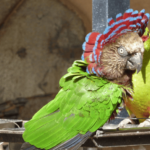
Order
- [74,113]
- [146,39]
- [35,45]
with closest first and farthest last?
1. [74,113]
2. [146,39]
3. [35,45]

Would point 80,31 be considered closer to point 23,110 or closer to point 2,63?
point 2,63

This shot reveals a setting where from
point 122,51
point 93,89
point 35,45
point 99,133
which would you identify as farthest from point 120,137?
point 35,45

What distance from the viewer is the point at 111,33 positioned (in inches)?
31.3

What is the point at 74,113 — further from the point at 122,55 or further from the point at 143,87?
the point at 143,87

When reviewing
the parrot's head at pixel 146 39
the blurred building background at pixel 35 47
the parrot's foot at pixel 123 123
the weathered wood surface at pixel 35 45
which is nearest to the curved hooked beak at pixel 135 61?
the parrot's head at pixel 146 39

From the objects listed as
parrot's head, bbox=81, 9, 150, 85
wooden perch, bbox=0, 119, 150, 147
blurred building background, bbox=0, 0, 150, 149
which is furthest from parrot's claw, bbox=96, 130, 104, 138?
blurred building background, bbox=0, 0, 150, 149

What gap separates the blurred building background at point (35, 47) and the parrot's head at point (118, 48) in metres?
1.76

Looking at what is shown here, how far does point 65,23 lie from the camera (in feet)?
8.97

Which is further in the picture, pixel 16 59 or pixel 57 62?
pixel 57 62

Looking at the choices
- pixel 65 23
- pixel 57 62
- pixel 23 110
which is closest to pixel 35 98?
pixel 23 110

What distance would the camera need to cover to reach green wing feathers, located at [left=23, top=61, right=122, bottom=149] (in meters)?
0.73

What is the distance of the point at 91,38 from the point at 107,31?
64mm

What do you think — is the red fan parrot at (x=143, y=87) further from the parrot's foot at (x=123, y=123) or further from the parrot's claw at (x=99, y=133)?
the parrot's claw at (x=99, y=133)

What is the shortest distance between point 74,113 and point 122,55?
0.26 metres
